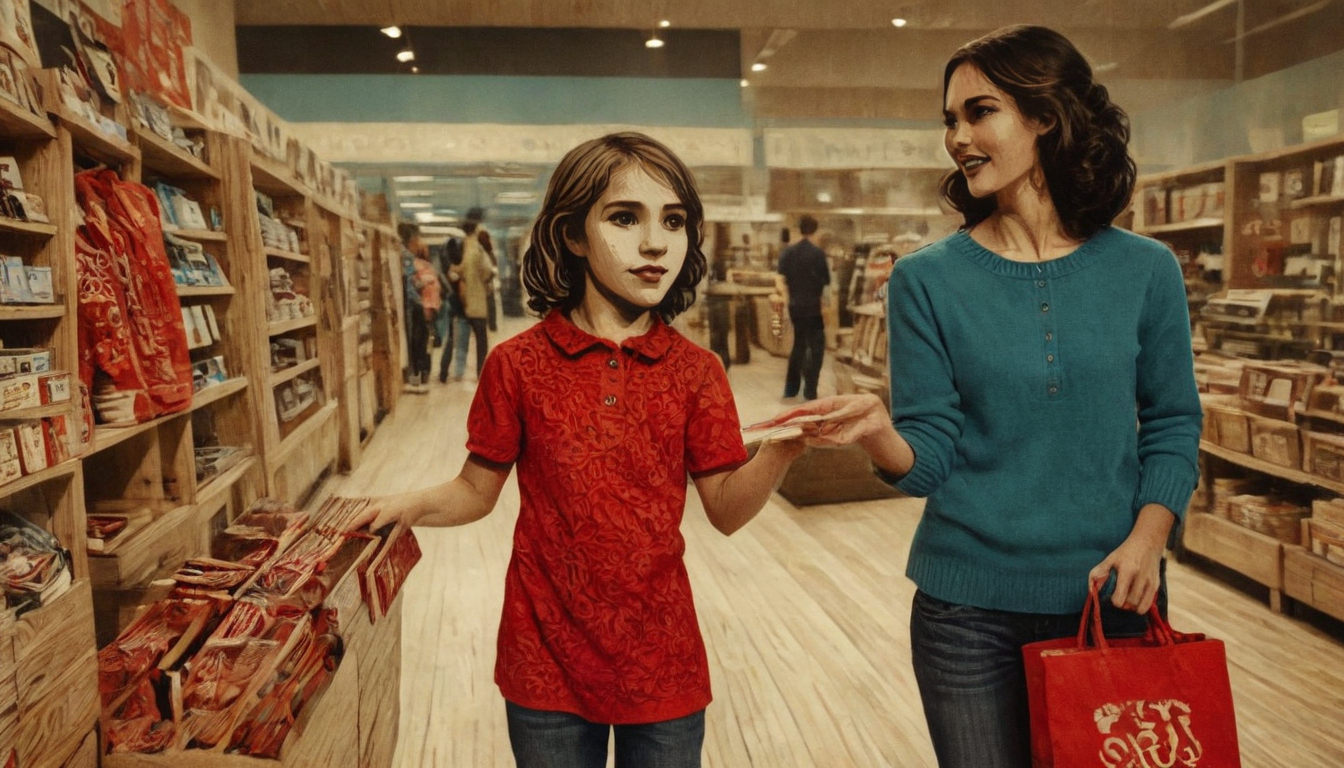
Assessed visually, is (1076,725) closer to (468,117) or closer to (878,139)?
(468,117)

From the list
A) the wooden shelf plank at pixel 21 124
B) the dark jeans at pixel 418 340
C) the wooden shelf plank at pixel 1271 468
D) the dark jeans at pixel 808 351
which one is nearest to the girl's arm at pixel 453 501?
the wooden shelf plank at pixel 21 124

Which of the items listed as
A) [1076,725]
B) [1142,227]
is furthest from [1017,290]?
[1142,227]

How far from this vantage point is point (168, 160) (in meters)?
2.52

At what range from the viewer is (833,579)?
12.2ft

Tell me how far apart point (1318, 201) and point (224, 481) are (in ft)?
12.4

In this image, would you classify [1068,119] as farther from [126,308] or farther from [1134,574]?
[126,308]

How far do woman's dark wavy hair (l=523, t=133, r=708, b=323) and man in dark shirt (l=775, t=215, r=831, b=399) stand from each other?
2299mm

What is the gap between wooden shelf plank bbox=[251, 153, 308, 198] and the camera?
2.80 metres

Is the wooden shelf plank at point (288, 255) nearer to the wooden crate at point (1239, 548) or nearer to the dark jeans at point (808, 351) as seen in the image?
the dark jeans at point (808, 351)

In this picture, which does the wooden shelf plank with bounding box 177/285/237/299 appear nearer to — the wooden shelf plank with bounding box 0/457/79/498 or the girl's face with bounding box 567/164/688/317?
the wooden shelf plank with bounding box 0/457/79/498

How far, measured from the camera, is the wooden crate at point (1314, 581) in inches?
119

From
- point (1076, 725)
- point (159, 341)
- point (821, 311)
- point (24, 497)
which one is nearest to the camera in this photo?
point (1076, 725)

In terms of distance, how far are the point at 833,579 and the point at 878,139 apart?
178 cm

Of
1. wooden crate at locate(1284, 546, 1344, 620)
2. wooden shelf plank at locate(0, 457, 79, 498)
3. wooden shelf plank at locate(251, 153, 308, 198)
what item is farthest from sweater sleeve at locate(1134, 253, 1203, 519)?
wooden shelf plank at locate(251, 153, 308, 198)
